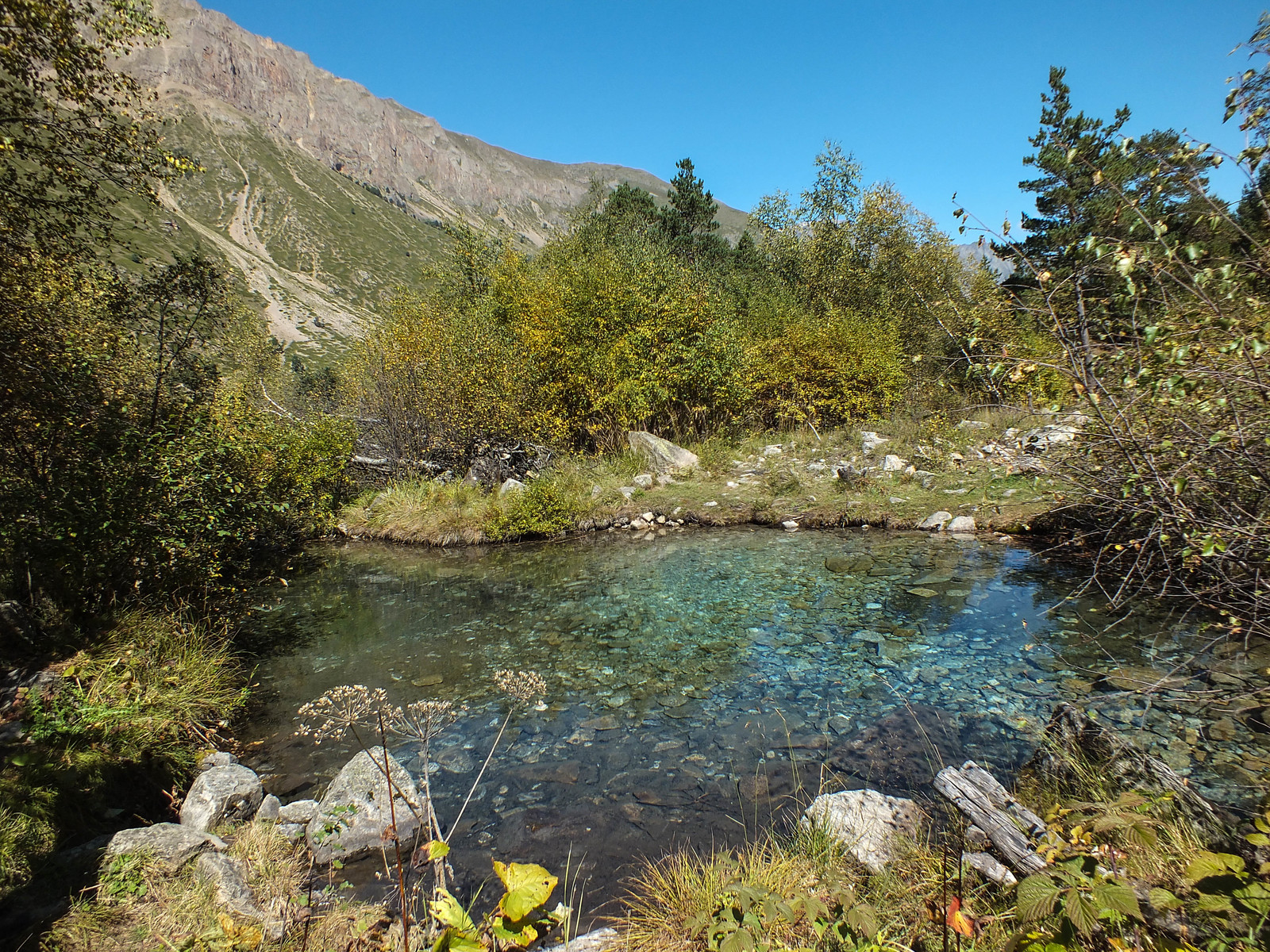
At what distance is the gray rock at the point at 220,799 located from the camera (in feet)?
13.8

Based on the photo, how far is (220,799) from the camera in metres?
4.30

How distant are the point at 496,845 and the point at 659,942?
1.81 m

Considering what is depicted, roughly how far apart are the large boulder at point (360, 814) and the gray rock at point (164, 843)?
667mm

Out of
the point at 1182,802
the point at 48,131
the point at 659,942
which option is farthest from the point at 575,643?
the point at 48,131

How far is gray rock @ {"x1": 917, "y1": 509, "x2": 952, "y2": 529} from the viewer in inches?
490

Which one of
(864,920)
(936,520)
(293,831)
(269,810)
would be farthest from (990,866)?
(936,520)

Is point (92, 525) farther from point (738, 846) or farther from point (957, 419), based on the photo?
point (957, 419)

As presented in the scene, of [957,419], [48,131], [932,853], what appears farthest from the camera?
[957,419]

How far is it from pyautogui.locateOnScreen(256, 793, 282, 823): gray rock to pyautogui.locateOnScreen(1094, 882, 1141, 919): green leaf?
5089 millimetres

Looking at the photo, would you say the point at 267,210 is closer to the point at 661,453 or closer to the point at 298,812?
the point at 661,453

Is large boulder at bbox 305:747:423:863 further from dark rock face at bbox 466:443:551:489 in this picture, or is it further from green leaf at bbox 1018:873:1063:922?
dark rock face at bbox 466:443:551:489

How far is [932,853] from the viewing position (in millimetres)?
3428

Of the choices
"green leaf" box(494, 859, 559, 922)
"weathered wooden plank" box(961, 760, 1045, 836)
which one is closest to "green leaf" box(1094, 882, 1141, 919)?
"weathered wooden plank" box(961, 760, 1045, 836)

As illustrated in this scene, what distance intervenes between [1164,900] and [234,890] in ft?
14.9
